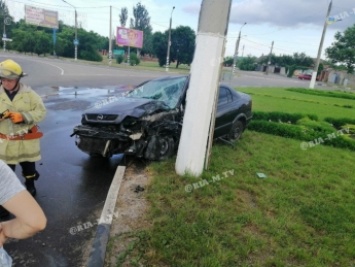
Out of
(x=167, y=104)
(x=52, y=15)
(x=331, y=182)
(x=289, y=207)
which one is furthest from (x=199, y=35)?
(x=52, y=15)

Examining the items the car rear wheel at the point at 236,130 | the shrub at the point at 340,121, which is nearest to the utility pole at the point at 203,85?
the car rear wheel at the point at 236,130

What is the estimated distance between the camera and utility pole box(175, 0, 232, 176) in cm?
436

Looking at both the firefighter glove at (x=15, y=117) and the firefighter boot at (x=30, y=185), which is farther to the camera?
the firefighter boot at (x=30, y=185)

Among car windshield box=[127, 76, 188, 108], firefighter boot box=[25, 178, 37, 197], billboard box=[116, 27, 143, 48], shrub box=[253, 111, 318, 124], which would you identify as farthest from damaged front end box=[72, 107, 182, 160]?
Answer: billboard box=[116, 27, 143, 48]

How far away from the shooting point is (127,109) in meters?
5.30

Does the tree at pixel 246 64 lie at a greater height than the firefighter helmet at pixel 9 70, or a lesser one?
lesser

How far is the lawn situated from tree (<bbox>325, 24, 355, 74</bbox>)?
152 feet

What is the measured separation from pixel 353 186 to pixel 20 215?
5434mm

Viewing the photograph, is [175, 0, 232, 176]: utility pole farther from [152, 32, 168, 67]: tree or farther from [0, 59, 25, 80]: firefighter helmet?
[152, 32, 168, 67]: tree

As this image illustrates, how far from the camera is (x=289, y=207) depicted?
4.36 metres

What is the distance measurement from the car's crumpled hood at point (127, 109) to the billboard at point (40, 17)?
5675cm

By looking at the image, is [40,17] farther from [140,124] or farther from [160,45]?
[140,124]

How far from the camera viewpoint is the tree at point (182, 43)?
189ft

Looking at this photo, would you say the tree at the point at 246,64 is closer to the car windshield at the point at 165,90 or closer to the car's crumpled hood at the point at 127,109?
the car windshield at the point at 165,90
